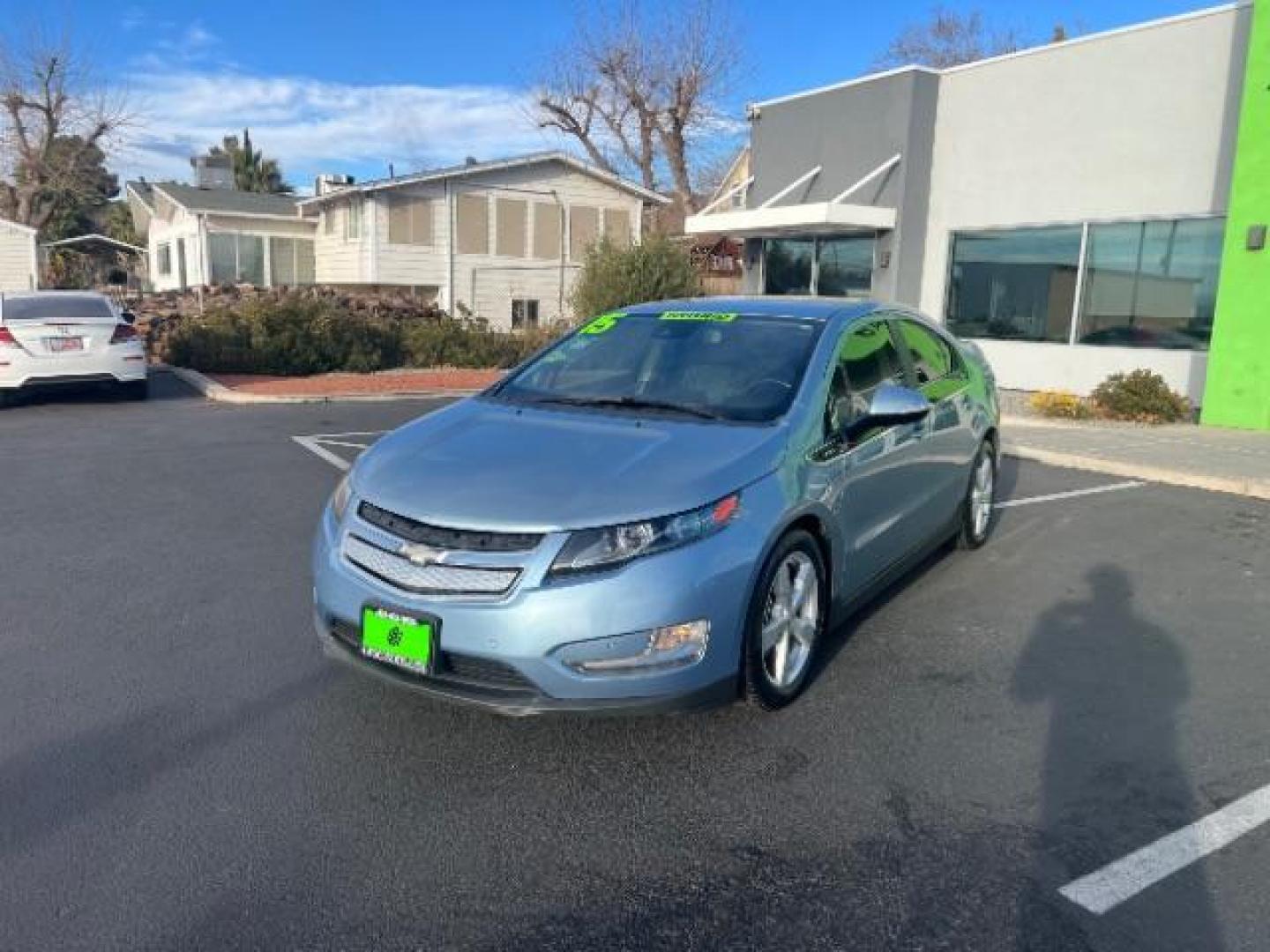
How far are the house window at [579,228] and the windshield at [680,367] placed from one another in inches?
1034

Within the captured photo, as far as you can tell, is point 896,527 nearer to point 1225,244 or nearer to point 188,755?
point 188,755

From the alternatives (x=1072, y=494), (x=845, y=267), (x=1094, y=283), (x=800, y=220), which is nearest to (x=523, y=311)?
(x=845, y=267)

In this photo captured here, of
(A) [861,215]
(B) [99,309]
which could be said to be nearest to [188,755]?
(B) [99,309]

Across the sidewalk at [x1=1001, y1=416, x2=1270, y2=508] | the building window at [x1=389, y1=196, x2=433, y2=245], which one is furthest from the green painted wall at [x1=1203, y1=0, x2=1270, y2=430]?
the building window at [x1=389, y1=196, x2=433, y2=245]

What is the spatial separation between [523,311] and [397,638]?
27.8 meters

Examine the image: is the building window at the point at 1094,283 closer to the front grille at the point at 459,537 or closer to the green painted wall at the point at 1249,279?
the green painted wall at the point at 1249,279

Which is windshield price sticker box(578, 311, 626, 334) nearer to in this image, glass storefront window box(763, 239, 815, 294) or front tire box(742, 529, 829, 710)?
front tire box(742, 529, 829, 710)

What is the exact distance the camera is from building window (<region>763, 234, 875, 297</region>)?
17344mm

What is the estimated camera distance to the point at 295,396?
1343 centimetres

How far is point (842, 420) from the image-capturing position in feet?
14.0

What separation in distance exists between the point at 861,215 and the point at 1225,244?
569 centimetres

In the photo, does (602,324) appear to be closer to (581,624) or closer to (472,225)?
(581,624)

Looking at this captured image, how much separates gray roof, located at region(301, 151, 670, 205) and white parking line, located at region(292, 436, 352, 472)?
1884 cm

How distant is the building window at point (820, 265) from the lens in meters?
17.3
